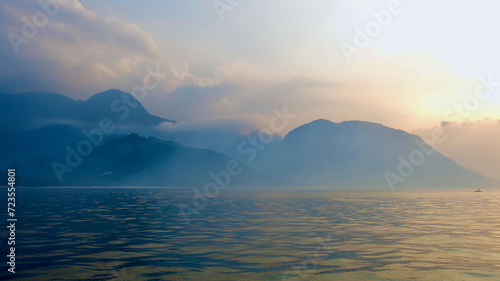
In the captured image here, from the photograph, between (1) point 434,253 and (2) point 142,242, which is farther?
(2) point 142,242

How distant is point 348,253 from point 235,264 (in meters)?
9.08

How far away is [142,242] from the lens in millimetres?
32875

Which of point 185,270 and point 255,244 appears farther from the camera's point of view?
point 255,244

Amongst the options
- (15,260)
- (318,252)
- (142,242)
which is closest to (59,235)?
(142,242)

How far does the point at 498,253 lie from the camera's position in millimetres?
29281

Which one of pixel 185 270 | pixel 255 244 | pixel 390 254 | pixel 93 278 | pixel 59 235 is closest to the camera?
pixel 93 278

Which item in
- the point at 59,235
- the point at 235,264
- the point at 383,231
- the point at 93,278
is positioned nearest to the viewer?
the point at 93,278

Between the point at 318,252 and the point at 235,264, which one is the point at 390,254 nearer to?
the point at 318,252

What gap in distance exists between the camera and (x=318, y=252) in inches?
1121

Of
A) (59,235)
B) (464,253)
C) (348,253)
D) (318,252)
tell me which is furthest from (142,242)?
(464,253)

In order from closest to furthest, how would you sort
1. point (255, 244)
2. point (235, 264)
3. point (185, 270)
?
1. point (185, 270)
2. point (235, 264)
3. point (255, 244)

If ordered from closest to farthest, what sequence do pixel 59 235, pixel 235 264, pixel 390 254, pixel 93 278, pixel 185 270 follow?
pixel 93 278 → pixel 185 270 → pixel 235 264 → pixel 390 254 → pixel 59 235

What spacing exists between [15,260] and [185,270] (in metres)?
11.4

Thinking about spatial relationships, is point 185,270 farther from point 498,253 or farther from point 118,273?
point 498,253
